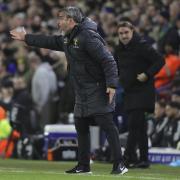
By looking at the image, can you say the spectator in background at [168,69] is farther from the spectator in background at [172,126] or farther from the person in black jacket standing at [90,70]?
the person in black jacket standing at [90,70]

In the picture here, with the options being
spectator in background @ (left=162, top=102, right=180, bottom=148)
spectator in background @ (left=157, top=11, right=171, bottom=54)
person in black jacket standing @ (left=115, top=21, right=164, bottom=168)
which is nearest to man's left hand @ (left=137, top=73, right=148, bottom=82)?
person in black jacket standing @ (left=115, top=21, right=164, bottom=168)

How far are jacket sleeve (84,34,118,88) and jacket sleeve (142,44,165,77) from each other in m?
2.12

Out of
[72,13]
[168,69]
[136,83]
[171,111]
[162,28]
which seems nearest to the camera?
[72,13]

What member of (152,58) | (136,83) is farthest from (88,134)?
(152,58)

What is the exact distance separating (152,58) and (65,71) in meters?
7.23

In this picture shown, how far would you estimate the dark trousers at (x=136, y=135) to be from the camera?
14.0 meters

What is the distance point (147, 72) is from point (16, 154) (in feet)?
15.3

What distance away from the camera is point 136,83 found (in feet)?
46.4

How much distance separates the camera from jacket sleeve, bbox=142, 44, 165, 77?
1390 centimetres

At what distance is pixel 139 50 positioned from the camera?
46.1 feet

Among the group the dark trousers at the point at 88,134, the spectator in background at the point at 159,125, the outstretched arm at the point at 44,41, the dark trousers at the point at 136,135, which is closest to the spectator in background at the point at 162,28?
the spectator in background at the point at 159,125

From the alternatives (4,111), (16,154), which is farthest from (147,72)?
(4,111)

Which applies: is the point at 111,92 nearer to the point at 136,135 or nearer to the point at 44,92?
the point at 136,135

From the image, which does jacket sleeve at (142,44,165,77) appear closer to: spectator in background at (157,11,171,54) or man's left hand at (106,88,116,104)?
man's left hand at (106,88,116,104)
